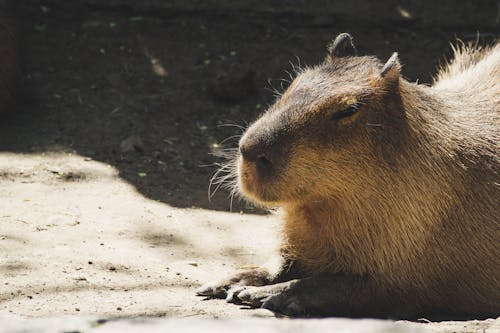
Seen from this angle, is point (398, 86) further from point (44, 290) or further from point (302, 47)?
point (302, 47)

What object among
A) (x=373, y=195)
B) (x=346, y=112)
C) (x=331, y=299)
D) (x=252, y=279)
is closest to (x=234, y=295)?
(x=252, y=279)

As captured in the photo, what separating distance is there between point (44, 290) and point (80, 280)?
213 mm

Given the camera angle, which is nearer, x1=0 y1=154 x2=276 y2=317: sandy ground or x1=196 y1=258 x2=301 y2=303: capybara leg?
x1=0 y1=154 x2=276 y2=317: sandy ground

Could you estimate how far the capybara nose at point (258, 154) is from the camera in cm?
365

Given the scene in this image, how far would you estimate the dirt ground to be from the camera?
12.8 feet

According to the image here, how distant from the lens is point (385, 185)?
147 inches

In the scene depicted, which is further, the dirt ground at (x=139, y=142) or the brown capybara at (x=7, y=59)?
the brown capybara at (x=7, y=59)

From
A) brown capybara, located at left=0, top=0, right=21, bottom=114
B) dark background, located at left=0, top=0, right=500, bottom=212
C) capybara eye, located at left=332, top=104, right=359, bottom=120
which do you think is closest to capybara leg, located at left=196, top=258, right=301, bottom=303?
capybara eye, located at left=332, top=104, right=359, bottom=120

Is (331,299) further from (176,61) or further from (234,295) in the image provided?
(176,61)

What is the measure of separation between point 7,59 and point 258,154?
3.18 m

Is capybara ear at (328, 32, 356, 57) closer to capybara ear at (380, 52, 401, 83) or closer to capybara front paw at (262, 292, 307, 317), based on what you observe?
capybara ear at (380, 52, 401, 83)

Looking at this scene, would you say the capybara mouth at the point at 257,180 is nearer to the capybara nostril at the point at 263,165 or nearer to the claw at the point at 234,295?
the capybara nostril at the point at 263,165

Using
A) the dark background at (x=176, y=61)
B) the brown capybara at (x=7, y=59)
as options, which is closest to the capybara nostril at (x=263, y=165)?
the dark background at (x=176, y=61)

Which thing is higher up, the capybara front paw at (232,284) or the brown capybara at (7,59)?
the brown capybara at (7,59)
